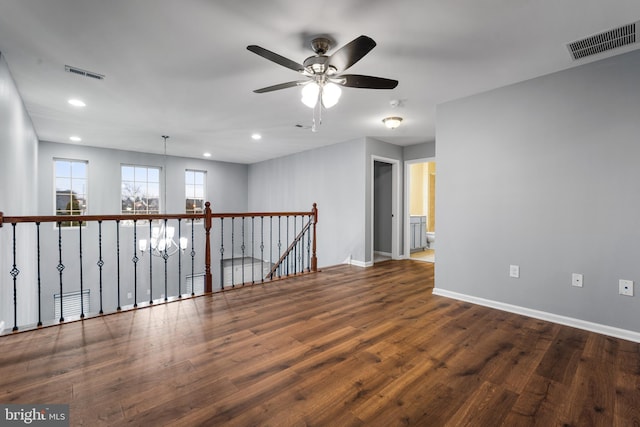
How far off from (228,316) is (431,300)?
2.34 meters

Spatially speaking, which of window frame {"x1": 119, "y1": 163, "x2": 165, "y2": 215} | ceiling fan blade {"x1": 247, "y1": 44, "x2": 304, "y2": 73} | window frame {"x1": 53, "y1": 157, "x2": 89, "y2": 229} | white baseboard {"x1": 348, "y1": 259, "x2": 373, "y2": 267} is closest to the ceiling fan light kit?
ceiling fan blade {"x1": 247, "y1": 44, "x2": 304, "y2": 73}

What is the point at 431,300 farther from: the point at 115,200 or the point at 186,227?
the point at 115,200

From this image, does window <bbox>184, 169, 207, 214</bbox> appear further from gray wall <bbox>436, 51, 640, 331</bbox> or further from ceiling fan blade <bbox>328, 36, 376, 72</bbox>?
ceiling fan blade <bbox>328, 36, 376, 72</bbox>

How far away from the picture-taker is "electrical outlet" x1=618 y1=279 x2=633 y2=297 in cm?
246

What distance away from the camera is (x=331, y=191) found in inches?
242

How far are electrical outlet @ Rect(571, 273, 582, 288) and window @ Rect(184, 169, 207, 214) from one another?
7877mm

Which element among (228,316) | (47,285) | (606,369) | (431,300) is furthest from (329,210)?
(47,285)

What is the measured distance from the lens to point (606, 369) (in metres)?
2.01

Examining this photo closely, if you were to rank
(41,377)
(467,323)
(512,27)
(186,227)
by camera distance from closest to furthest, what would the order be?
(41,377), (512,27), (467,323), (186,227)

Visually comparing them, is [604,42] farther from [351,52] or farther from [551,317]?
[551,317]

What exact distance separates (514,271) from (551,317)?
52cm

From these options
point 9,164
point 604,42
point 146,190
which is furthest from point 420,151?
point 146,190

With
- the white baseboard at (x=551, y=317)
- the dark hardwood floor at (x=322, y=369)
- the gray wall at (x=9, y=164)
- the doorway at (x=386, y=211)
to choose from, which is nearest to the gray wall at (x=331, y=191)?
the doorway at (x=386, y=211)

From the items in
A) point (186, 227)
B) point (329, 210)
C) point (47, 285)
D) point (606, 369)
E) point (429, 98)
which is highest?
point (429, 98)
